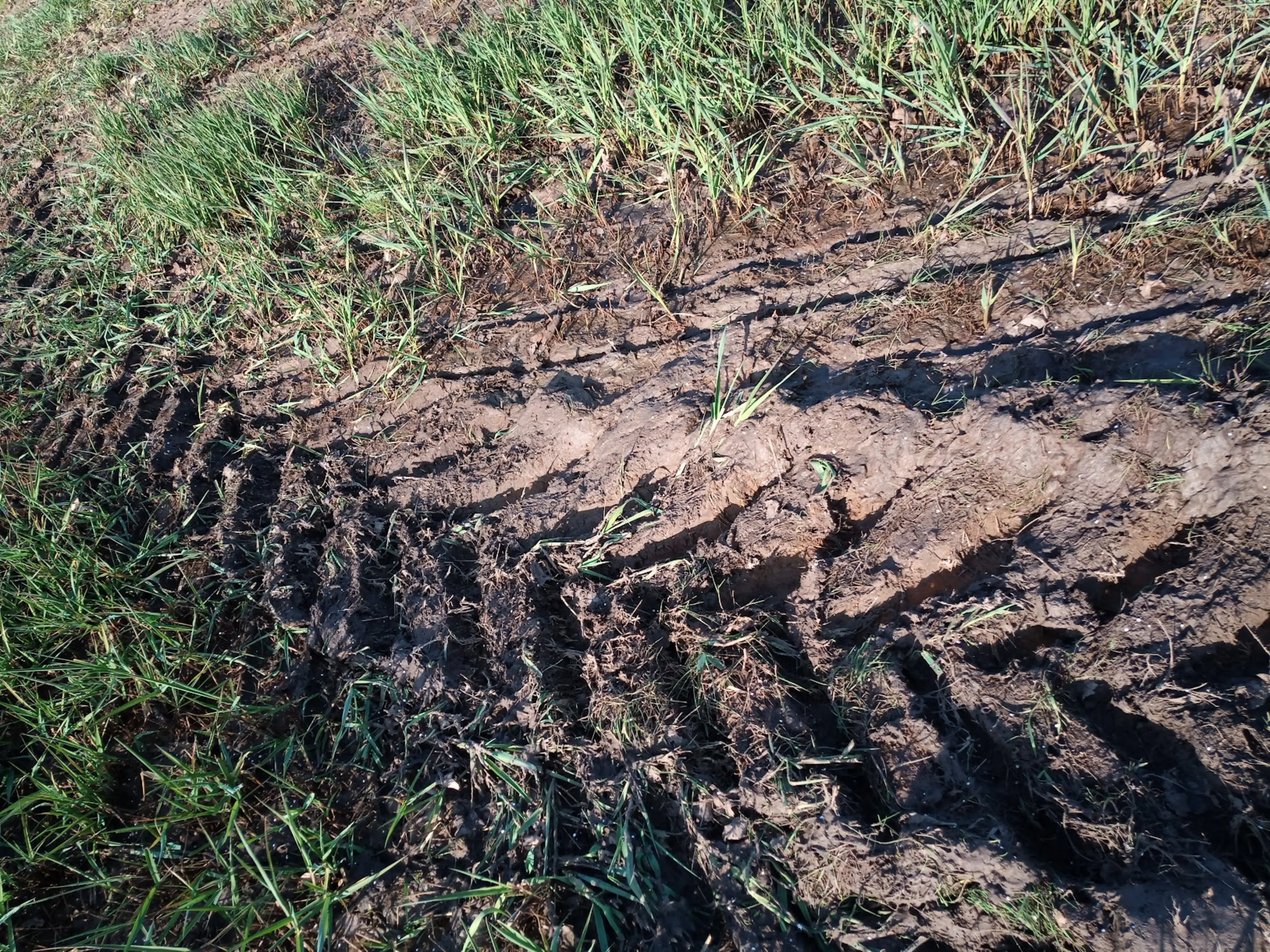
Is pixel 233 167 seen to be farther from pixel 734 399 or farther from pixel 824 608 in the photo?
pixel 824 608

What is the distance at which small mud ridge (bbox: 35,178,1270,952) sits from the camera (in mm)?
1347

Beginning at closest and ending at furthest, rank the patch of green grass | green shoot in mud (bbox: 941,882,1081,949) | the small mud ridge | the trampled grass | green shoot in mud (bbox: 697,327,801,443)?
green shoot in mud (bbox: 941,882,1081,949), the small mud ridge, green shoot in mud (bbox: 697,327,801,443), the trampled grass, the patch of green grass

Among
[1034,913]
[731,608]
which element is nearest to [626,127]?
[731,608]

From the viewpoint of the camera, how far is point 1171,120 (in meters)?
2.11

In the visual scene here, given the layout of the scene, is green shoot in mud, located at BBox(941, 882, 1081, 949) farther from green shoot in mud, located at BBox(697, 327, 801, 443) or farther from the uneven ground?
green shoot in mud, located at BBox(697, 327, 801, 443)

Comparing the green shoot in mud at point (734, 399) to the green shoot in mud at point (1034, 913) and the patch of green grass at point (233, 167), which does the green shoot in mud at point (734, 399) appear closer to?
the green shoot in mud at point (1034, 913)

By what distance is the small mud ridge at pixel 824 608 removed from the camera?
1347 millimetres

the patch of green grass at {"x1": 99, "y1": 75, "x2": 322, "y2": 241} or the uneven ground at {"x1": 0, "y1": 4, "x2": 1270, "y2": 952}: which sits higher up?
the patch of green grass at {"x1": 99, "y1": 75, "x2": 322, "y2": 241}

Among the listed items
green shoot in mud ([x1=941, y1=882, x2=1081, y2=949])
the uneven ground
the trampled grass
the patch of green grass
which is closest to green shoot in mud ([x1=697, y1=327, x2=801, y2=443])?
the uneven ground

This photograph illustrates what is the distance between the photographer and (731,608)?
5.98 feet

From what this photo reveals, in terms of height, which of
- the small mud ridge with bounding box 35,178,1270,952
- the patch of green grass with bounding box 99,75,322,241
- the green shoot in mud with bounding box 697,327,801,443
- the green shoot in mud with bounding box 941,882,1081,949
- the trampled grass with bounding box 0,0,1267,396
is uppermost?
the patch of green grass with bounding box 99,75,322,241

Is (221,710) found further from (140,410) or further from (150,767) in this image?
(140,410)

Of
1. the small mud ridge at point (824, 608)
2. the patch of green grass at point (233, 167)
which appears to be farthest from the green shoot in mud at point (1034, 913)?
the patch of green grass at point (233, 167)

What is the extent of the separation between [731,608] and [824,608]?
23cm
